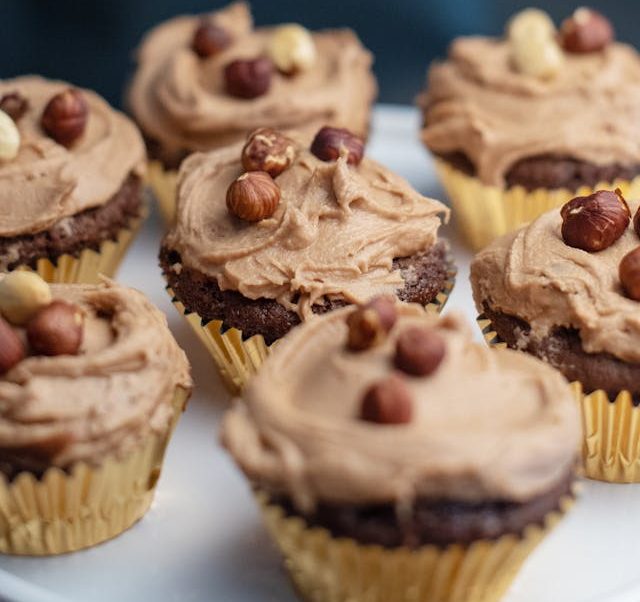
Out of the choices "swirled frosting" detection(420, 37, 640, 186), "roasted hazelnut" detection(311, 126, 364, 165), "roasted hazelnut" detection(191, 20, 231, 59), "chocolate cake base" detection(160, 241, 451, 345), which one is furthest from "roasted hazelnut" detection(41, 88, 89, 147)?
"swirled frosting" detection(420, 37, 640, 186)

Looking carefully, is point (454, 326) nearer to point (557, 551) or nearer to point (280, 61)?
point (557, 551)

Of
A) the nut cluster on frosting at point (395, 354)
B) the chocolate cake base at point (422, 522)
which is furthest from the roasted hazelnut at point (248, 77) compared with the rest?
the chocolate cake base at point (422, 522)

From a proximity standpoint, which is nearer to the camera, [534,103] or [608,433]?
[608,433]

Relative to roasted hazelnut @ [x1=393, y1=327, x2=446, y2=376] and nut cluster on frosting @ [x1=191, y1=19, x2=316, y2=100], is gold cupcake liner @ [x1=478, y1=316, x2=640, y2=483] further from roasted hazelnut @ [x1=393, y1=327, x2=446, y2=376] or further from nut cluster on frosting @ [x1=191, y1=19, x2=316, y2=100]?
nut cluster on frosting @ [x1=191, y1=19, x2=316, y2=100]

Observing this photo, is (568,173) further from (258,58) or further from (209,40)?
(209,40)

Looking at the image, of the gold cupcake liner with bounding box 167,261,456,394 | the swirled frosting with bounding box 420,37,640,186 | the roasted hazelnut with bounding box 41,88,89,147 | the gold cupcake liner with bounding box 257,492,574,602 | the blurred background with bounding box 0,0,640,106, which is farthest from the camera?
the blurred background with bounding box 0,0,640,106

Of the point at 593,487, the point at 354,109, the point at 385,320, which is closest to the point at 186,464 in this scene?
the point at 385,320

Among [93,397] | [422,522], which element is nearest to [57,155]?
[93,397]
